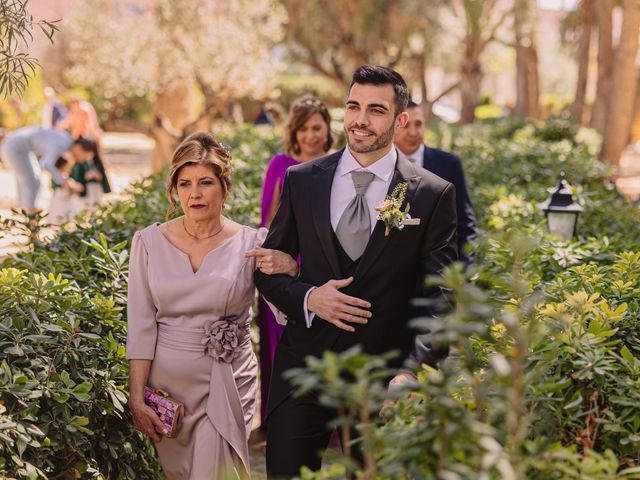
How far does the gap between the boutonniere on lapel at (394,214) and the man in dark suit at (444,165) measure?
7.37ft

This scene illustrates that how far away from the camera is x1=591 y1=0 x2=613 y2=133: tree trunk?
1838 cm

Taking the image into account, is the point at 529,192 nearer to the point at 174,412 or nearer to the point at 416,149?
the point at 416,149

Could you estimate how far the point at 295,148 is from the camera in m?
6.72

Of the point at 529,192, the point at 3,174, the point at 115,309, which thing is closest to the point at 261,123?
the point at 3,174

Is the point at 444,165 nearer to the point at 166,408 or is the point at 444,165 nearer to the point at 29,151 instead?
the point at 166,408

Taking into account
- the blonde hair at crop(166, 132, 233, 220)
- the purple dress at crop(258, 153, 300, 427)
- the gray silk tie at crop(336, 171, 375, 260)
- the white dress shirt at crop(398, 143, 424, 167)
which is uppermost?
the blonde hair at crop(166, 132, 233, 220)

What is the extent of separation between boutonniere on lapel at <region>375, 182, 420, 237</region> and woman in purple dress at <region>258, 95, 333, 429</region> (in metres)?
2.62

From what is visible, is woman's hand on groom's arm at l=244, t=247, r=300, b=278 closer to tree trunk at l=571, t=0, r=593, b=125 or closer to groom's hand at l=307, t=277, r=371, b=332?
groom's hand at l=307, t=277, r=371, b=332

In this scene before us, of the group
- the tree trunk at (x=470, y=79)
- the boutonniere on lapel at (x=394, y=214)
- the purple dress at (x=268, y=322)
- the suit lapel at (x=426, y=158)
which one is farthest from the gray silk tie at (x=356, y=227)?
the tree trunk at (x=470, y=79)

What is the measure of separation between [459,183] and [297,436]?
305 cm

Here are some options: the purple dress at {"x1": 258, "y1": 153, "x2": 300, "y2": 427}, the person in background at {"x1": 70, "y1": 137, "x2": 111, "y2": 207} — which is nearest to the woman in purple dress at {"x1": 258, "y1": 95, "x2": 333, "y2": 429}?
the purple dress at {"x1": 258, "y1": 153, "x2": 300, "y2": 427}

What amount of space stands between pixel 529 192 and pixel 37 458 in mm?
6352

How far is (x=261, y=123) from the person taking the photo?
2136cm

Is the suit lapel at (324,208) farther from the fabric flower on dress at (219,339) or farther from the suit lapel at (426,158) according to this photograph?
the suit lapel at (426,158)
